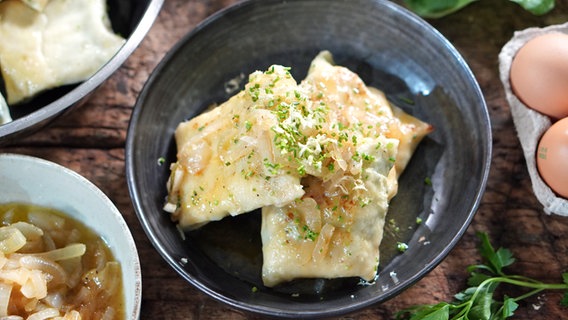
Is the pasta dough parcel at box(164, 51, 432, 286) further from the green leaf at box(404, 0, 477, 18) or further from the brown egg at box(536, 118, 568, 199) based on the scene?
the green leaf at box(404, 0, 477, 18)

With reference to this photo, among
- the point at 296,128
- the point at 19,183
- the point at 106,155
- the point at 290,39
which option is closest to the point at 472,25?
the point at 290,39

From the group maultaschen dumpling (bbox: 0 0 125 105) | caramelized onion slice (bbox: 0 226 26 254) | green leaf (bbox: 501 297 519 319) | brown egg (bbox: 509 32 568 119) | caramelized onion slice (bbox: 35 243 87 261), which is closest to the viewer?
caramelized onion slice (bbox: 0 226 26 254)

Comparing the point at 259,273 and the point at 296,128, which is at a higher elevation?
the point at 296,128

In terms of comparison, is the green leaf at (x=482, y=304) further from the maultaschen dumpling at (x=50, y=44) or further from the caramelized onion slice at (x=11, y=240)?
the maultaschen dumpling at (x=50, y=44)

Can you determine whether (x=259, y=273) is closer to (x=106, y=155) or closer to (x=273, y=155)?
(x=273, y=155)

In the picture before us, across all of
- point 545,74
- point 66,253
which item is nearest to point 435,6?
point 545,74

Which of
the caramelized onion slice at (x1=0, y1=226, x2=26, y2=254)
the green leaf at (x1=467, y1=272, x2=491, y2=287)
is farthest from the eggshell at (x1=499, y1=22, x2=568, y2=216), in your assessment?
the caramelized onion slice at (x1=0, y1=226, x2=26, y2=254)
